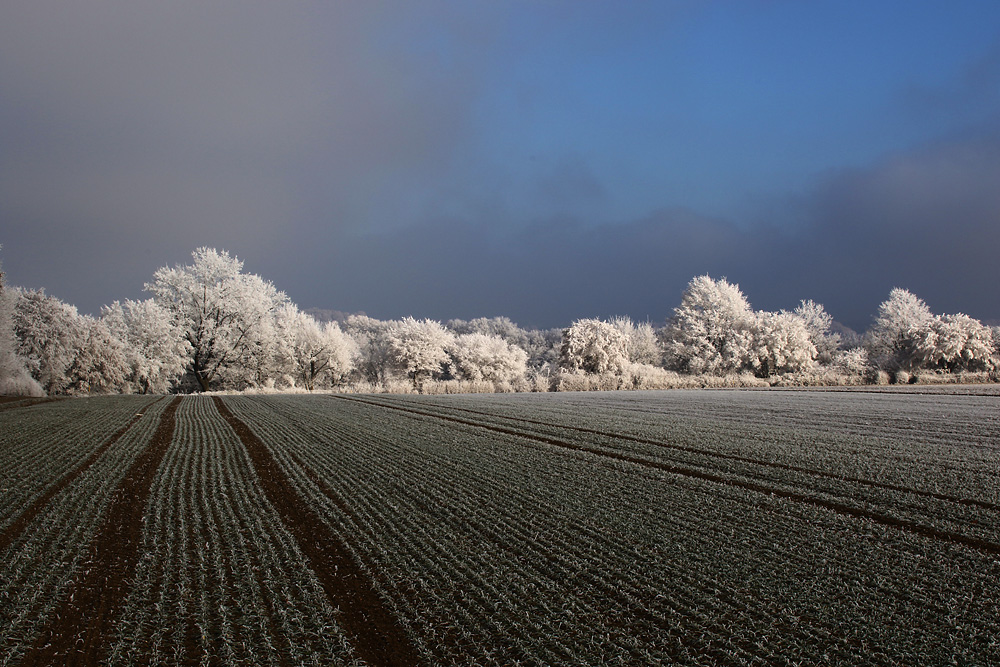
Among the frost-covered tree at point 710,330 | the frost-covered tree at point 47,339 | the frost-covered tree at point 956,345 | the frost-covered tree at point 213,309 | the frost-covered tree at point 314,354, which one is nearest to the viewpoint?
the frost-covered tree at point 47,339

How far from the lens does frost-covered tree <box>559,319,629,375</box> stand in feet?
158

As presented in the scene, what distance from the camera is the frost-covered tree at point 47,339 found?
38312 millimetres

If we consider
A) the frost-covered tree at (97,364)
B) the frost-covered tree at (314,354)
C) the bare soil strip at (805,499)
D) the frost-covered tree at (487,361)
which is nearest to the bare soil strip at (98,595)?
the bare soil strip at (805,499)

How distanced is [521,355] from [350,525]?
54.4 metres

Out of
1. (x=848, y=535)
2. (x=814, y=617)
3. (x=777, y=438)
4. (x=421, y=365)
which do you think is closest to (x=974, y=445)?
(x=777, y=438)

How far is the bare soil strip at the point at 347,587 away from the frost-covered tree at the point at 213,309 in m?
40.8

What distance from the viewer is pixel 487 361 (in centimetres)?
5744

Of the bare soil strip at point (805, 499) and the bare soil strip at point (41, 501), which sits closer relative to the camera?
the bare soil strip at point (805, 499)

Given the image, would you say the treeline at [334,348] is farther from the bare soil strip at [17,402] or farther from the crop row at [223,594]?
the crop row at [223,594]

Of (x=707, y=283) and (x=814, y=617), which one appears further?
(x=707, y=283)

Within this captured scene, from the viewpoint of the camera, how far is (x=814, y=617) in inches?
150

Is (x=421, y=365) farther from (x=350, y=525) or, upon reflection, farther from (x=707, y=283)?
(x=350, y=525)

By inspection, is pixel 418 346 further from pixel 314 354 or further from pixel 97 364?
pixel 97 364

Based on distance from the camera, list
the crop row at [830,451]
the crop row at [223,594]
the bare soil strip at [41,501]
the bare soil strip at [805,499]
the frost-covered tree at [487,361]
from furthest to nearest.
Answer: the frost-covered tree at [487,361] < the crop row at [830,451] < the bare soil strip at [41,501] < the bare soil strip at [805,499] < the crop row at [223,594]
